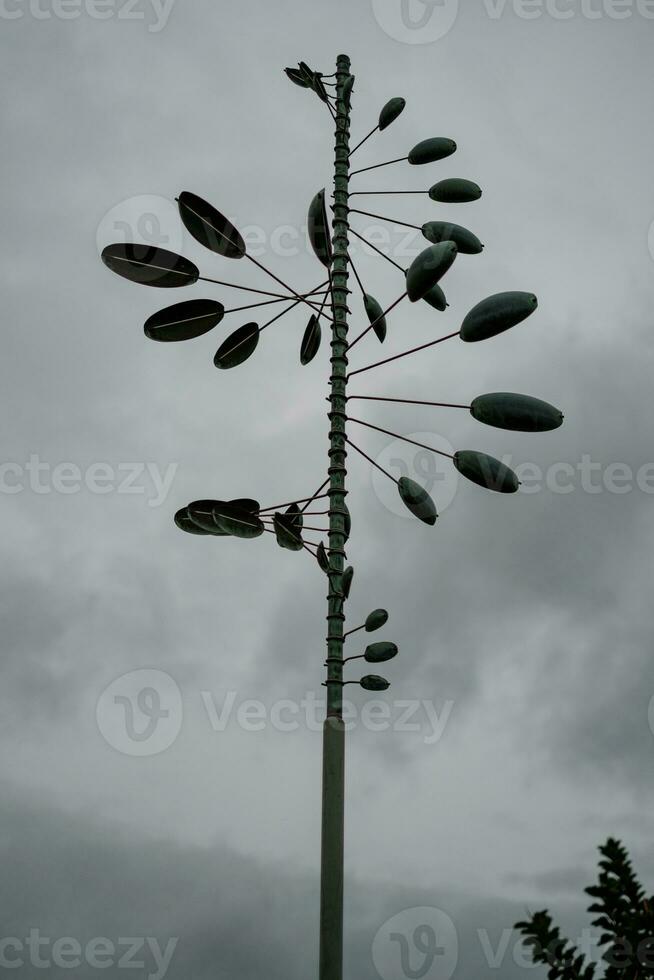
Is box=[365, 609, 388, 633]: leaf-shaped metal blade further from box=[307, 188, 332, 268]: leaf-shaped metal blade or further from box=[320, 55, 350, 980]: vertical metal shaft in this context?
box=[307, 188, 332, 268]: leaf-shaped metal blade

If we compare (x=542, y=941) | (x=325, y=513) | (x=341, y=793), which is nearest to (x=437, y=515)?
(x=325, y=513)

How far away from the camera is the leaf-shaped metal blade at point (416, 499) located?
24.2 ft

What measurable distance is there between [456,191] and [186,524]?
3.41 metres

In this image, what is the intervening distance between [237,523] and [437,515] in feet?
4.81

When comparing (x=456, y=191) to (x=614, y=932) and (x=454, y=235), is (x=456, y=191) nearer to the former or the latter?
(x=454, y=235)

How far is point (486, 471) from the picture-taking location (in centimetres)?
697

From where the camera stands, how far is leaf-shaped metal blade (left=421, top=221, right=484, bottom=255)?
779 cm

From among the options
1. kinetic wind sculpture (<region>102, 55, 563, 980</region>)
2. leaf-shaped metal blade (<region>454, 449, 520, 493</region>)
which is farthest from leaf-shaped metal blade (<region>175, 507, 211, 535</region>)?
leaf-shaped metal blade (<region>454, 449, 520, 493</region>)

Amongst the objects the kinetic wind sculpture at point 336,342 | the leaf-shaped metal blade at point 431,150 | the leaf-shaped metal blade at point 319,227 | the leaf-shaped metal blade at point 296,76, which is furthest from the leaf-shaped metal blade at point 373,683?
the leaf-shaped metal blade at point 296,76

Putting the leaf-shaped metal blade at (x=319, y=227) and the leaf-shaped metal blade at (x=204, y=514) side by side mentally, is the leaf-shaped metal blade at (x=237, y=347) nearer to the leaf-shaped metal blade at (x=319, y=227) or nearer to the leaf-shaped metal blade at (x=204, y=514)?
the leaf-shaped metal blade at (x=319, y=227)

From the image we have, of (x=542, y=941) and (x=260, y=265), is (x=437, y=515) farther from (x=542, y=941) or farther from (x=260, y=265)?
(x=542, y=941)

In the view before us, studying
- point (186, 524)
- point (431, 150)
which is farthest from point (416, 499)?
point (431, 150)

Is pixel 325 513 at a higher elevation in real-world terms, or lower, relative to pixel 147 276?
lower

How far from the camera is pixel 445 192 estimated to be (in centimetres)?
820
